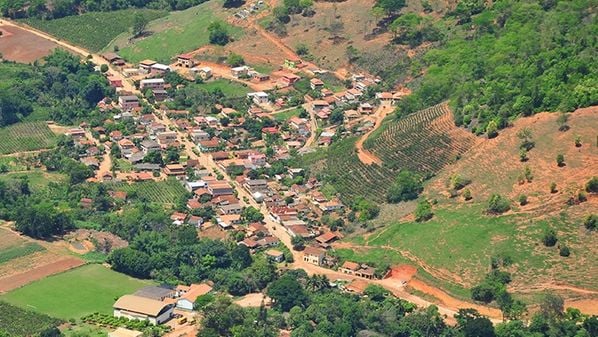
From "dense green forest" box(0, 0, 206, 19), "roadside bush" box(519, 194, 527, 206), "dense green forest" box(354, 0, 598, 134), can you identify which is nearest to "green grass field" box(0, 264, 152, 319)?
"roadside bush" box(519, 194, 527, 206)

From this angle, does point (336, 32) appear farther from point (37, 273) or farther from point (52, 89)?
point (37, 273)

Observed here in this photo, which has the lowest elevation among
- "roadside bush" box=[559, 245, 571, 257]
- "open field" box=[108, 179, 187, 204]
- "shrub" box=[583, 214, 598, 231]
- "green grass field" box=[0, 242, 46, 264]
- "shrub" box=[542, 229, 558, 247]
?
"open field" box=[108, 179, 187, 204]

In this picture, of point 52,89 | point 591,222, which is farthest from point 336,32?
point 591,222

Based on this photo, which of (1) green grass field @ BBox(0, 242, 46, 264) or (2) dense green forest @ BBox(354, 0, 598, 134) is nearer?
(1) green grass field @ BBox(0, 242, 46, 264)

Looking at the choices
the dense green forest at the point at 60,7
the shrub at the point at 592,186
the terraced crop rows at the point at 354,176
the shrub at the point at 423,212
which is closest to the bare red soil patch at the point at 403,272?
the shrub at the point at 423,212

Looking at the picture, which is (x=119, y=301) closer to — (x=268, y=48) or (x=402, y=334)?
(x=402, y=334)

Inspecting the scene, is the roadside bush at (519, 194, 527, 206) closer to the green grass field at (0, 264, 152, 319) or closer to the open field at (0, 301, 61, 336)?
the green grass field at (0, 264, 152, 319)

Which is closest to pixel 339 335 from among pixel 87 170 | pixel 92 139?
pixel 87 170
